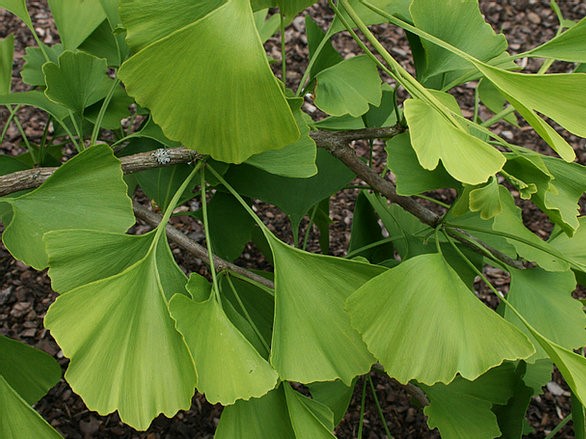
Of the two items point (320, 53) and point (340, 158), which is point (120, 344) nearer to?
point (340, 158)

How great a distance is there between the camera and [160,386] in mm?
519

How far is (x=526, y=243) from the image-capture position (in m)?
0.66

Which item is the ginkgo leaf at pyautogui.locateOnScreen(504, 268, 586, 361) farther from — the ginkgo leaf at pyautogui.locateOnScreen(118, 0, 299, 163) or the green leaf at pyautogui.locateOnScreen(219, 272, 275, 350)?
the ginkgo leaf at pyautogui.locateOnScreen(118, 0, 299, 163)

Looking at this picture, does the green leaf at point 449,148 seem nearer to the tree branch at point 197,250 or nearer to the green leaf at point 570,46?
the green leaf at point 570,46

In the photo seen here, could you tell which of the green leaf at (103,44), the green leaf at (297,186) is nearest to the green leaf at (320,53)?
the green leaf at (297,186)

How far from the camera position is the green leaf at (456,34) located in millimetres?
671

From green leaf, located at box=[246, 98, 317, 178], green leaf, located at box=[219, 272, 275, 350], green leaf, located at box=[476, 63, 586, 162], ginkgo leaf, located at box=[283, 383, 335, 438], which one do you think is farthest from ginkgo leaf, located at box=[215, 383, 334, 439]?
green leaf, located at box=[476, 63, 586, 162]

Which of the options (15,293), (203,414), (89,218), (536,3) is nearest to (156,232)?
(89,218)

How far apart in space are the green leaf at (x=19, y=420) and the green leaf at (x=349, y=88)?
0.41 meters

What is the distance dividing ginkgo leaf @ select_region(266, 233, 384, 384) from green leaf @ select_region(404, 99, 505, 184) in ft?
0.49

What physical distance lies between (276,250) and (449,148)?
0.21 m

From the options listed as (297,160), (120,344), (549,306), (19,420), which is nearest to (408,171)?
(297,160)

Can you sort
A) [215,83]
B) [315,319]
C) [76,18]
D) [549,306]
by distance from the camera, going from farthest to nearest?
[76,18], [549,306], [315,319], [215,83]

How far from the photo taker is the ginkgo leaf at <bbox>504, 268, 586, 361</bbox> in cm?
67
